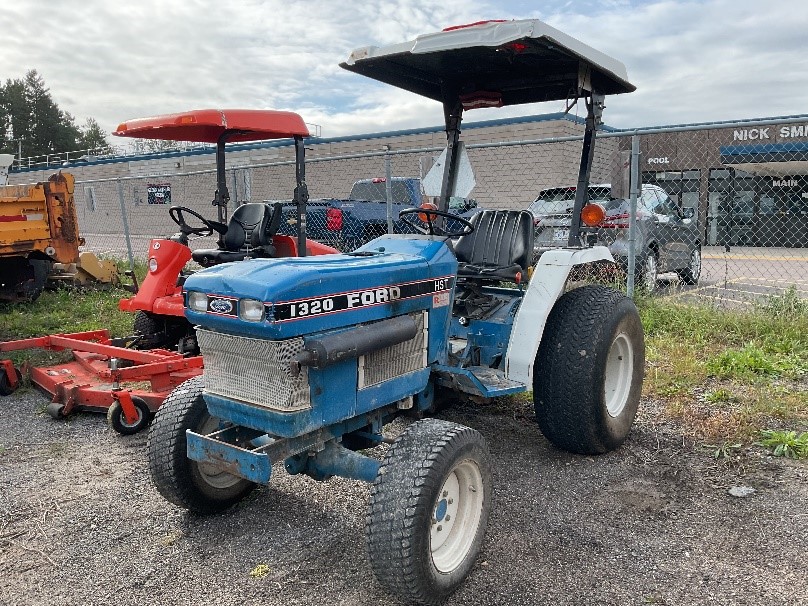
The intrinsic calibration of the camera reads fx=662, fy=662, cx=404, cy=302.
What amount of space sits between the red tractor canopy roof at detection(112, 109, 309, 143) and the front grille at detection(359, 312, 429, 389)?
292 cm

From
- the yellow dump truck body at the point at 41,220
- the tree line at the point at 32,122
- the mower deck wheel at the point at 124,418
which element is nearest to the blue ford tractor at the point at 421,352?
the mower deck wheel at the point at 124,418

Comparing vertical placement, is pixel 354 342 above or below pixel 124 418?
above

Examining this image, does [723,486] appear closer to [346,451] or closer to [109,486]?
[346,451]

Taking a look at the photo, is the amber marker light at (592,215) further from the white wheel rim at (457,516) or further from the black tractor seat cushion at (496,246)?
the white wheel rim at (457,516)

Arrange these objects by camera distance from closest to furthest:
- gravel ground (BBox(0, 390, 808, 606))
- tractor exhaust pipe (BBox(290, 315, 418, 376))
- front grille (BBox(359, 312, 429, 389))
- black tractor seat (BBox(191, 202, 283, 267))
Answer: tractor exhaust pipe (BBox(290, 315, 418, 376)) → gravel ground (BBox(0, 390, 808, 606)) → front grille (BBox(359, 312, 429, 389)) → black tractor seat (BBox(191, 202, 283, 267))

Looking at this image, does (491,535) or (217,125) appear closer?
(491,535)

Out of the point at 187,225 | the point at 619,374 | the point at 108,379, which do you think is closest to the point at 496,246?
the point at 619,374

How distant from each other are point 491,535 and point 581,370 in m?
1.05

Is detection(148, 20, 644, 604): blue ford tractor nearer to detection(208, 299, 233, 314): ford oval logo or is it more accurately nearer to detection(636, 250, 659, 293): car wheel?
detection(208, 299, 233, 314): ford oval logo

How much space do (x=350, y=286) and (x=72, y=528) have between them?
71.5 inches

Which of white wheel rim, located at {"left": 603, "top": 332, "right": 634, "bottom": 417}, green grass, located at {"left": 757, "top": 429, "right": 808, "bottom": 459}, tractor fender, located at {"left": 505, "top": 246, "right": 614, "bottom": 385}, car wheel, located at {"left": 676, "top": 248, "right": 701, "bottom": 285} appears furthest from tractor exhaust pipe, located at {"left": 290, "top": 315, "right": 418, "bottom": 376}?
car wheel, located at {"left": 676, "top": 248, "right": 701, "bottom": 285}

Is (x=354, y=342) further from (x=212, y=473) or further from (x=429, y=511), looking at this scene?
(x=212, y=473)

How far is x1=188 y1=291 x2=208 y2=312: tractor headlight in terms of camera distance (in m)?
2.63

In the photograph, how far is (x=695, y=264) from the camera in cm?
971
